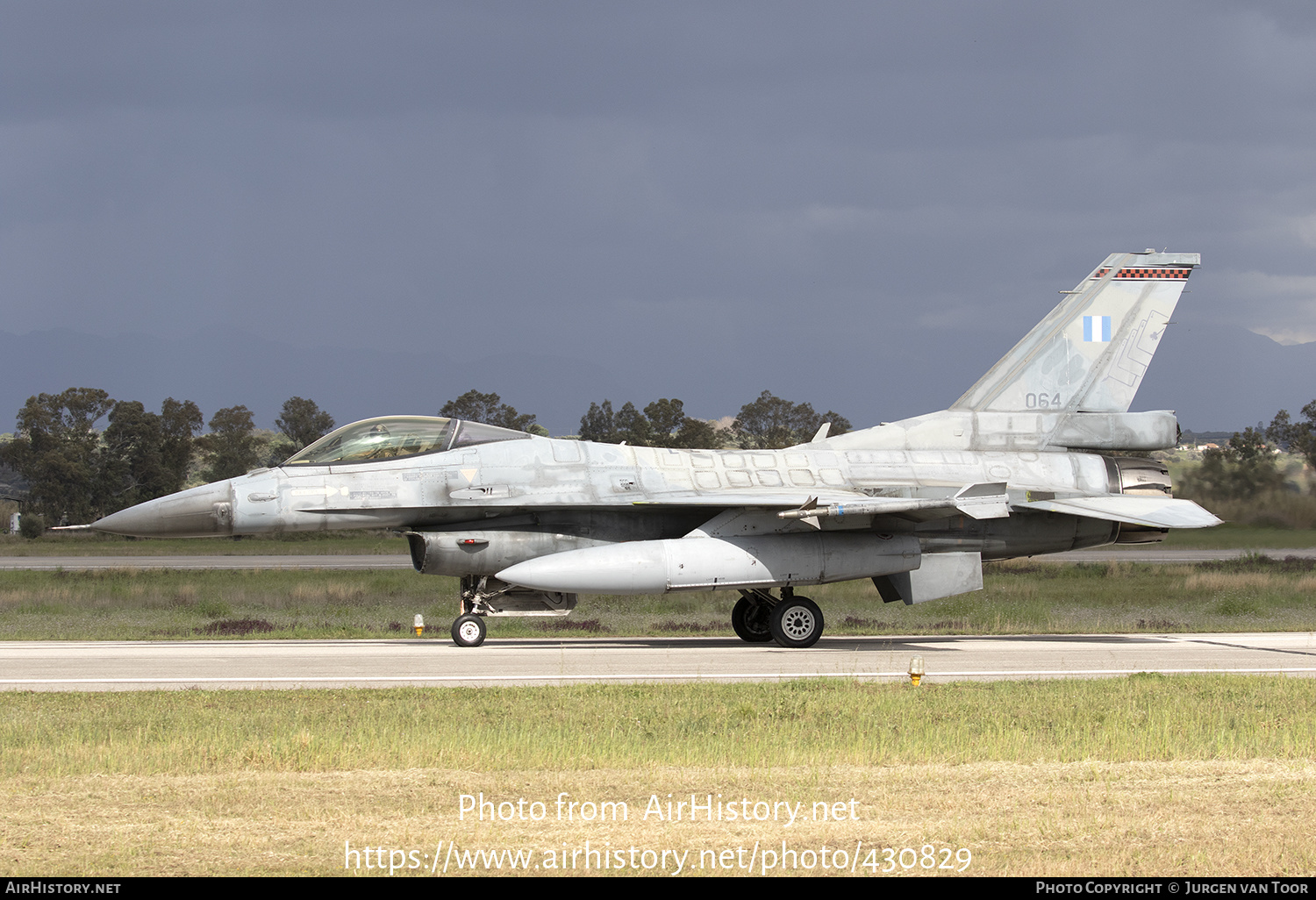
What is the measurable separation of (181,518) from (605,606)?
1180cm

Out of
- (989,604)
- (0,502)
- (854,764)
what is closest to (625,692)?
(854,764)

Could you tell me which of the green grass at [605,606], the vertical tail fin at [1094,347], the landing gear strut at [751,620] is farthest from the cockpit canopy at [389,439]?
the vertical tail fin at [1094,347]

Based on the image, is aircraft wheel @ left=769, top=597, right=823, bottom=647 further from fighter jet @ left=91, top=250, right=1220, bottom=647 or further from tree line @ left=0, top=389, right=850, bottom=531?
tree line @ left=0, top=389, right=850, bottom=531

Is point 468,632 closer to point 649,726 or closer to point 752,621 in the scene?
point 752,621

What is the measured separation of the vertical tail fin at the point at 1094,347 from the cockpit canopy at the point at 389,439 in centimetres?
740

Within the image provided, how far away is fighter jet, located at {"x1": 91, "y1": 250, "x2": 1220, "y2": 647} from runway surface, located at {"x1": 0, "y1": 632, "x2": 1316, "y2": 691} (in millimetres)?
940

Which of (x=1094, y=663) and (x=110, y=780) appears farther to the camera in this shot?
(x=1094, y=663)

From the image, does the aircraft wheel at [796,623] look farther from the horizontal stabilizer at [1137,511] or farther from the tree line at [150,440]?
the tree line at [150,440]

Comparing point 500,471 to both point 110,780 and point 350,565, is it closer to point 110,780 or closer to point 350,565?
point 110,780

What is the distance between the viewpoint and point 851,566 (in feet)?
52.4

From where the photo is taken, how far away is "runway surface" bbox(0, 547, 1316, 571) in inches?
1567

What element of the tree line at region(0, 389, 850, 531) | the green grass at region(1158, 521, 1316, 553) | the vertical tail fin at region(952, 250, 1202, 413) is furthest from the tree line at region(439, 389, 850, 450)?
the vertical tail fin at region(952, 250, 1202, 413)

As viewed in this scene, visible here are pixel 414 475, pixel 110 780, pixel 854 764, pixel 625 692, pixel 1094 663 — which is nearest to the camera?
pixel 110 780
